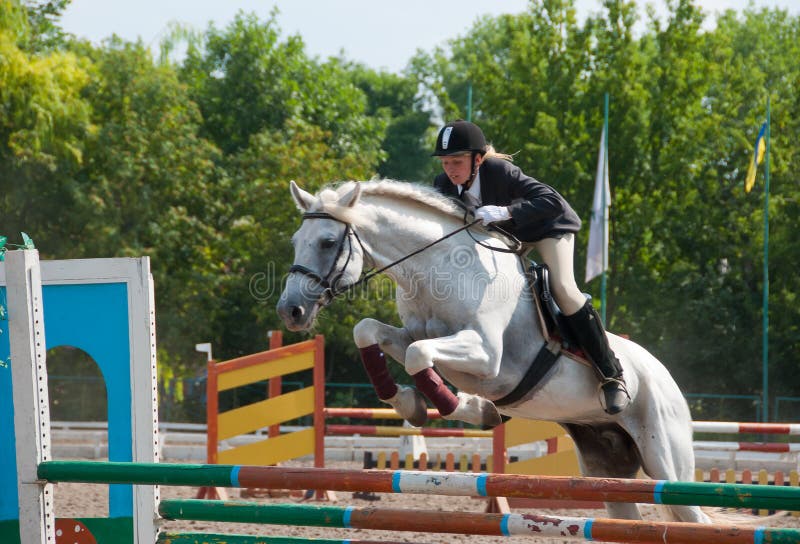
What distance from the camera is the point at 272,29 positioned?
28703 mm

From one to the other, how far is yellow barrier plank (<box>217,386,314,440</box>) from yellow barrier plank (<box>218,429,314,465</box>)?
0.16 metres

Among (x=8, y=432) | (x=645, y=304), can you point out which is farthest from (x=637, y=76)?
(x=8, y=432)

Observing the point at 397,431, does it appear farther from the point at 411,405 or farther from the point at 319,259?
the point at 319,259

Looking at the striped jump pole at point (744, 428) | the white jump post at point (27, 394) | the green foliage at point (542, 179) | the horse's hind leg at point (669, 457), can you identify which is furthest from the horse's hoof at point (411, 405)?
the green foliage at point (542, 179)

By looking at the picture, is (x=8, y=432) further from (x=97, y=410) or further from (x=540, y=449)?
(x=97, y=410)

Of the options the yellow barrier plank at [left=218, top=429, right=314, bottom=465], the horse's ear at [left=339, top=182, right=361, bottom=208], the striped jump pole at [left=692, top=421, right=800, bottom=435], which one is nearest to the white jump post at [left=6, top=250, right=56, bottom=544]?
the horse's ear at [left=339, top=182, right=361, bottom=208]

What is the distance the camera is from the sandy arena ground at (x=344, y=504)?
6.81 metres

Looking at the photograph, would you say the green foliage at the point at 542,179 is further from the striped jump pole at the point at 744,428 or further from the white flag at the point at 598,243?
the striped jump pole at the point at 744,428

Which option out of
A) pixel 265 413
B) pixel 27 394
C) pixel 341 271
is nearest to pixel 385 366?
pixel 341 271

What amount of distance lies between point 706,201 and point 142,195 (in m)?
11.6

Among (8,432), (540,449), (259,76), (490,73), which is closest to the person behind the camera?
(8,432)

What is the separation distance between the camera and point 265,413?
8891 mm

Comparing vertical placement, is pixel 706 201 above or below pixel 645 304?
above

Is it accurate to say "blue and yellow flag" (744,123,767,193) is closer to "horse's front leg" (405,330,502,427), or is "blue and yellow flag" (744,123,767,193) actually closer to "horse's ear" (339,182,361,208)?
"horse's front leg" (405,330,502,427)
